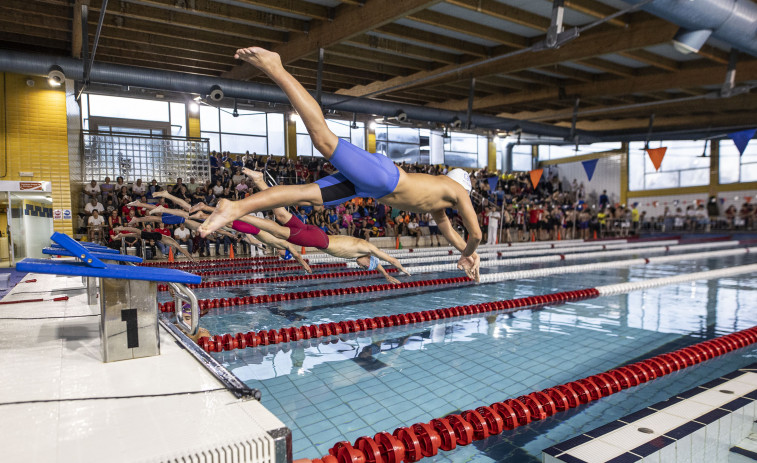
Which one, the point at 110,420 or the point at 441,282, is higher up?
the point at 110,420

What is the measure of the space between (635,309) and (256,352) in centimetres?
422

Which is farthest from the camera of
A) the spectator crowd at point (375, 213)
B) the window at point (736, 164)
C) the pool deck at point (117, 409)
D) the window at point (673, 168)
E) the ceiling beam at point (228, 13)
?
the window at point (673, 168)

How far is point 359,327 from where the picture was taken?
4.30 metres

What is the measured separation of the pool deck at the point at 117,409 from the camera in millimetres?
1422

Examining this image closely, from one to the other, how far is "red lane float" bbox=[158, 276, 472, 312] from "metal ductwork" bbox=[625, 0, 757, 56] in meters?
4.47

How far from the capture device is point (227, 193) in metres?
11.7

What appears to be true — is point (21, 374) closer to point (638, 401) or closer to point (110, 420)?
point (110, 420)

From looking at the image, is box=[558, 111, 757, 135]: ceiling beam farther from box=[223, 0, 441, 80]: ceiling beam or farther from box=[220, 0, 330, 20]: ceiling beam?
box=[220, 0, 330, 20]: ceiling beam

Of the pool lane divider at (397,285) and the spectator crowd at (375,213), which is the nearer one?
the pool lane divider at (397,285)

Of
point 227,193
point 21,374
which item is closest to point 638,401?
point 21,374

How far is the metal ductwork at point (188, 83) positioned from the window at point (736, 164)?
13.8 m

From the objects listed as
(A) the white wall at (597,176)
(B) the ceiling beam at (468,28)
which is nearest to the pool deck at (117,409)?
(B) the ceiling beam at (468,28)

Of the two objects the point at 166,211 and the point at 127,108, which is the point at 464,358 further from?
the point at 127,108

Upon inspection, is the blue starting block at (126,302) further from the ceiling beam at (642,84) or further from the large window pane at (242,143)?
the large window pane at (242,143)
